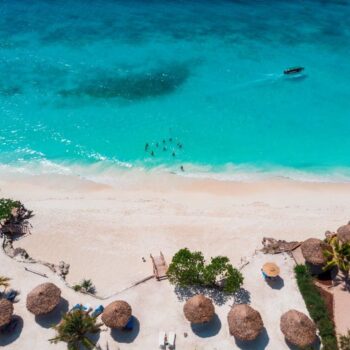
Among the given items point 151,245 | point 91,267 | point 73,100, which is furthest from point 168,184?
point 73,100

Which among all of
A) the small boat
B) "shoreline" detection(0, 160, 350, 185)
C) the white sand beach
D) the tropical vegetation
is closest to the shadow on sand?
the white sand beach

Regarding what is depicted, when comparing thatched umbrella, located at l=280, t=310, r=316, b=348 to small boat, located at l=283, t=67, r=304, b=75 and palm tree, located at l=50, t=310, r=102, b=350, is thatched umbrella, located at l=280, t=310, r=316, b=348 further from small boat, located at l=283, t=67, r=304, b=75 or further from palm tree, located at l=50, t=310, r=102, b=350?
small boat, located at l=283, t=67, r=304, b=75

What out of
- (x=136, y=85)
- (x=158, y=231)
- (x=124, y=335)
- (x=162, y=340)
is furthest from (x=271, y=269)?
(x=136, y=85)

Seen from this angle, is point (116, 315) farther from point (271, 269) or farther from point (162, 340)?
point (271, 269)

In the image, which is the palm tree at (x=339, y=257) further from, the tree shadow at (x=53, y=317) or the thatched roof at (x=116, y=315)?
the tree shadow at (x=53, y=317)

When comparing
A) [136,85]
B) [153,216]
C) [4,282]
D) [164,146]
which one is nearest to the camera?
[4,282]

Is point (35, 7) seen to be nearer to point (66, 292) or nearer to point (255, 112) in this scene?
point (255, 112)
